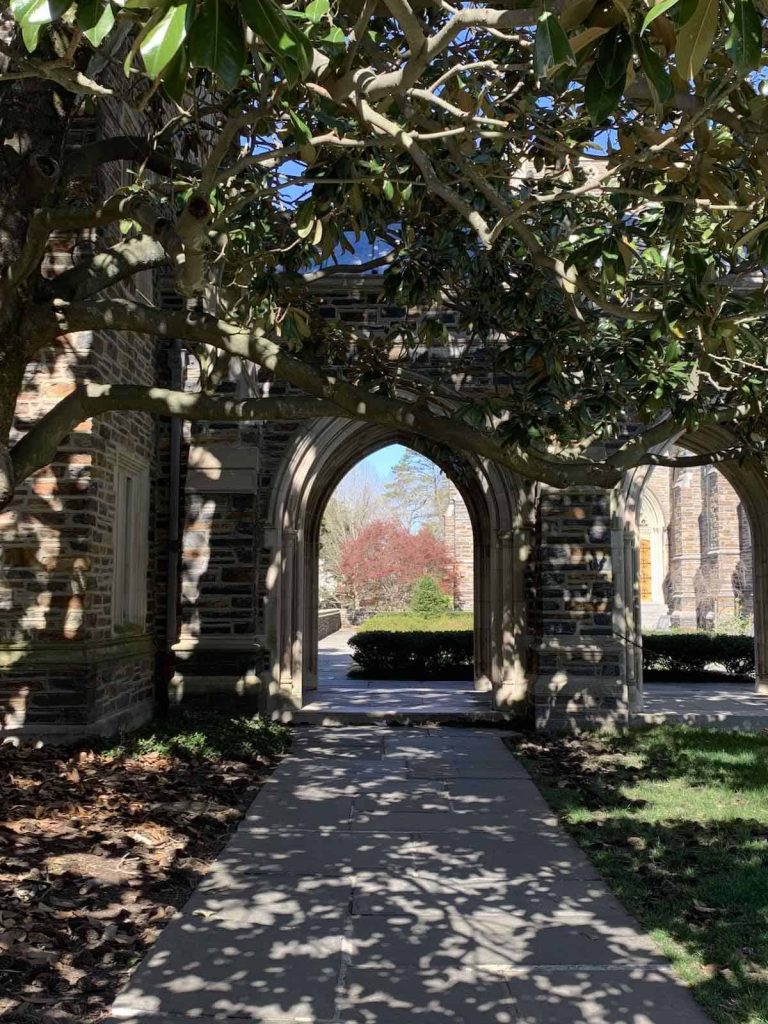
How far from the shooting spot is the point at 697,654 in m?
14.7

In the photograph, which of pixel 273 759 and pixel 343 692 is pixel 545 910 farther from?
pixel 343 692

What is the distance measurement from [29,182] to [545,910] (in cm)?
444

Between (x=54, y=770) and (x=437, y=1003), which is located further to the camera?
(x=54, y=770)

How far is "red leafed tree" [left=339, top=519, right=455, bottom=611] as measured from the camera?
32.0 metres

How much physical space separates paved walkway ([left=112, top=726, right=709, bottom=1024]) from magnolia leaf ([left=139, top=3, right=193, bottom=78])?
2780 millimetres

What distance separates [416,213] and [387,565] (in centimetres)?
2710

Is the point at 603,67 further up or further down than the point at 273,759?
further up

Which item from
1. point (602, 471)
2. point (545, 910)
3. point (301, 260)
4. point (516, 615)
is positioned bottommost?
point (545, 910)

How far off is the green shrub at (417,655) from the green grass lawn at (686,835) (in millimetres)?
5951

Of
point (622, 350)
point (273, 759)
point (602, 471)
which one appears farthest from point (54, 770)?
point (622, 350)

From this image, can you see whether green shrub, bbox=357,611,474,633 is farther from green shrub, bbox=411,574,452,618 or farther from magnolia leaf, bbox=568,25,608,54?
magnolia leaf, bbox=568,25,608,54

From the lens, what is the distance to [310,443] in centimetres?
959

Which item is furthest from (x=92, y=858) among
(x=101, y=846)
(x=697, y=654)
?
(x=697, y=654)

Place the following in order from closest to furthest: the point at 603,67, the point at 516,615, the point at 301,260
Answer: the point at 603,67
the point at 301,260
the point at 516,615
